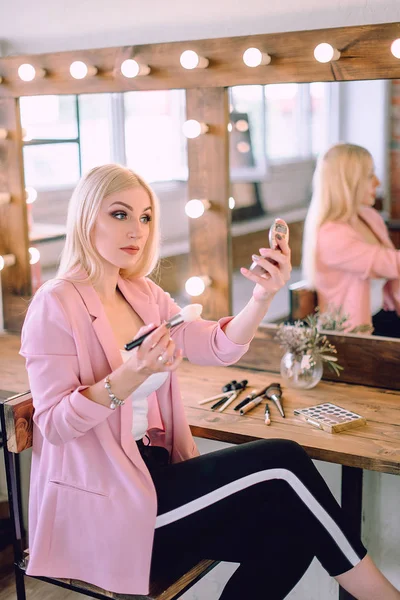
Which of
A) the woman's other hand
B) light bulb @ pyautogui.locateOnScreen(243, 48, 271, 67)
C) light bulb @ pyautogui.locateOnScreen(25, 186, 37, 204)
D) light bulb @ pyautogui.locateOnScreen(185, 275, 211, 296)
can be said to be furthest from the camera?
light bulb @ pyautogui.locateOnScreen(25, 186, 37, 204)

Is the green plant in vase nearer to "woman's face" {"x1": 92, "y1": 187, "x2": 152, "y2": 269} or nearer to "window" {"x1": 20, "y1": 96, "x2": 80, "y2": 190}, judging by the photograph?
"woman's face" {"x1": 92, "y1": 187, "x2": 152, "y2": 269}

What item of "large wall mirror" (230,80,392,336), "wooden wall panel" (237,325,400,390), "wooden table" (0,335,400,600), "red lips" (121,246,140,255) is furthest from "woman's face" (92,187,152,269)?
"wooden wall panel" (237,325,400,390)

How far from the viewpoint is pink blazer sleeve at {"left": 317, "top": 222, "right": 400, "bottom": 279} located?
1.89m

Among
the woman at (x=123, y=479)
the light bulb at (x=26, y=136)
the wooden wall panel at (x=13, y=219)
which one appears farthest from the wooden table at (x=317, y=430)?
the light bulb at (x=26, y=136)

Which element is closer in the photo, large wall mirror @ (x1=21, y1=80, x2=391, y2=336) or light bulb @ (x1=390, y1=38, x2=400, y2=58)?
light bulb @ (x1=390, y1=38, x2=400, y2=58)

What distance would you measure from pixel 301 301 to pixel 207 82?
2.04ft

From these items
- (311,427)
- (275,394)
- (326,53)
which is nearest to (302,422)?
(311,427)

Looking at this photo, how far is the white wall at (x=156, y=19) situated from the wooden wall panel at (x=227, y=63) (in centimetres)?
7

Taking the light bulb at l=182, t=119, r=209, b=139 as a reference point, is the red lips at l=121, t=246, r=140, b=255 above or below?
below

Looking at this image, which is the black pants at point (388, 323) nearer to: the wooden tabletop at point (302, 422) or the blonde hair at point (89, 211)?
the wooden tabletop at point (302, 422)

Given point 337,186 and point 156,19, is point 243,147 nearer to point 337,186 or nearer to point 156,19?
point 337,186

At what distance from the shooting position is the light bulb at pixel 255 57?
1855 mm

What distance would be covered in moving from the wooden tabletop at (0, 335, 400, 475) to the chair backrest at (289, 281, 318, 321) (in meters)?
0.18

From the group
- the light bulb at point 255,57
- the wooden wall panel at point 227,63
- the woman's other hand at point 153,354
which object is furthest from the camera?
the light bulb at point 255,57
